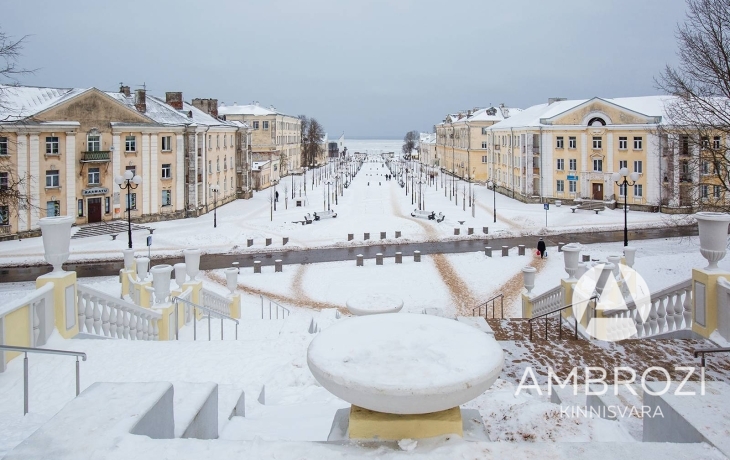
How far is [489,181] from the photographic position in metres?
76.1

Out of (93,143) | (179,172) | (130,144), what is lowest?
(179,172)

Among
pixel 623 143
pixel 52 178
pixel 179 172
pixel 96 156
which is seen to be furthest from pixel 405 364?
pixel 623 143

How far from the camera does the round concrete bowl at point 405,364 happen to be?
3.97 meters

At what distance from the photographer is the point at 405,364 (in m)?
4.37

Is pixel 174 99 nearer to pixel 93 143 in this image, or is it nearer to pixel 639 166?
pixel 93 143

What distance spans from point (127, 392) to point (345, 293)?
1914 cm

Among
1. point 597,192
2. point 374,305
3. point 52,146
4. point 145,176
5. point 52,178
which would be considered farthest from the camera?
point 597,192

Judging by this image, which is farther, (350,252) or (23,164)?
(23,164)

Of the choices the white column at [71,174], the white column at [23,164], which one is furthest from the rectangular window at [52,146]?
the white column at [23,164]

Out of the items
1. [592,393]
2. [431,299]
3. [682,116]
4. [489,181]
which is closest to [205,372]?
[592,393]

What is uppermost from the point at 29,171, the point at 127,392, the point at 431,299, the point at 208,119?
the point at 208,119

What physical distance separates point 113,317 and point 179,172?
126ft

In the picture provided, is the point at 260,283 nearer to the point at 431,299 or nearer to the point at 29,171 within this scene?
the point at 431,299

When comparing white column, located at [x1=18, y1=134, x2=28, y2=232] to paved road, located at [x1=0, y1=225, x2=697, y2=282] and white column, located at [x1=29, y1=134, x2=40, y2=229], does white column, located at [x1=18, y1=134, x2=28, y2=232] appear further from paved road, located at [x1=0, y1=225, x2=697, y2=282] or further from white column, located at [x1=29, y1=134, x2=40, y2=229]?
paved road, located at [x1=0, y1=225, x2=697, y2=282]
